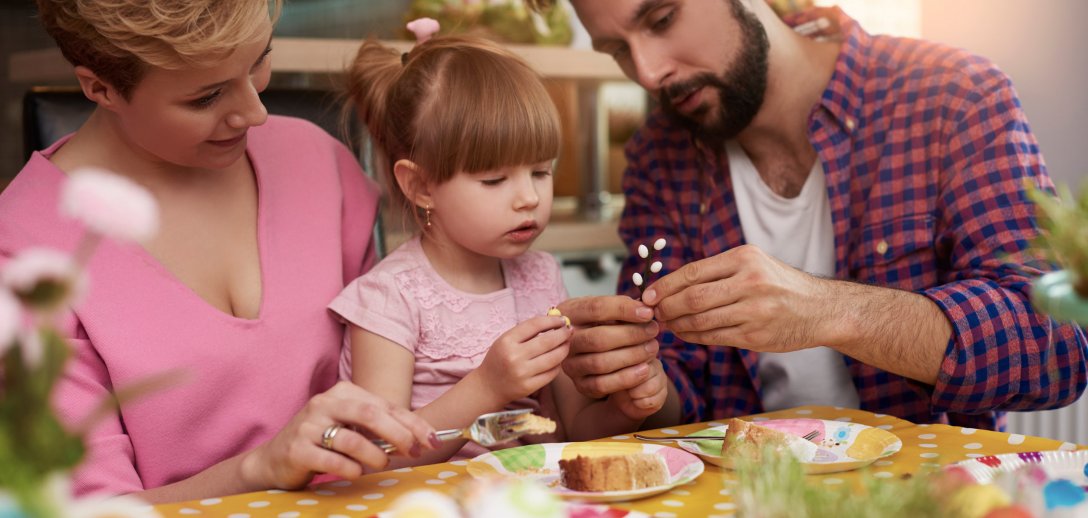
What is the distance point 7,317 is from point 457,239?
1.04 m

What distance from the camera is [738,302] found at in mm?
1320

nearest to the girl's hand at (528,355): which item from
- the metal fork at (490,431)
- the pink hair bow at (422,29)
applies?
the metal fork at (490,431)

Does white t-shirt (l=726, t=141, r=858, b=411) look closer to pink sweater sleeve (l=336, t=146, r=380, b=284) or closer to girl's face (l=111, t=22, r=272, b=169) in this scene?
pink sweater sleeve (l=336, t=146, r=380, b=284)

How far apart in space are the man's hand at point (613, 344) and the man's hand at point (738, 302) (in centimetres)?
5

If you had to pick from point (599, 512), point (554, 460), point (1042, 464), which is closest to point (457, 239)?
point (554, 460)

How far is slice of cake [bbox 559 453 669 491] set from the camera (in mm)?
999

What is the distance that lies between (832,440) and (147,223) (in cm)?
89

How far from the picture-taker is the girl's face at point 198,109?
1297mm

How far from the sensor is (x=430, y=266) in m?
1.59

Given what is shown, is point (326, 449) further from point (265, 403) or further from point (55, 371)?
point (55, 371)

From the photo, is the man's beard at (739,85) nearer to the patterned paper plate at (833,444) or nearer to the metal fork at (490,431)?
the patterned paper plate at (833,444)

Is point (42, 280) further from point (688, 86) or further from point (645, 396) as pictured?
point (688, 86)

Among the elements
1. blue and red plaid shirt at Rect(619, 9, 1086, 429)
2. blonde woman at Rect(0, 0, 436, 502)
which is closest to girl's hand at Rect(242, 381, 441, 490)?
blonde woman at Rect(0, 0, 436, 502)

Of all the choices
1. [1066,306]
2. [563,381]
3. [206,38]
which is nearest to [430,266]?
[563,381]
